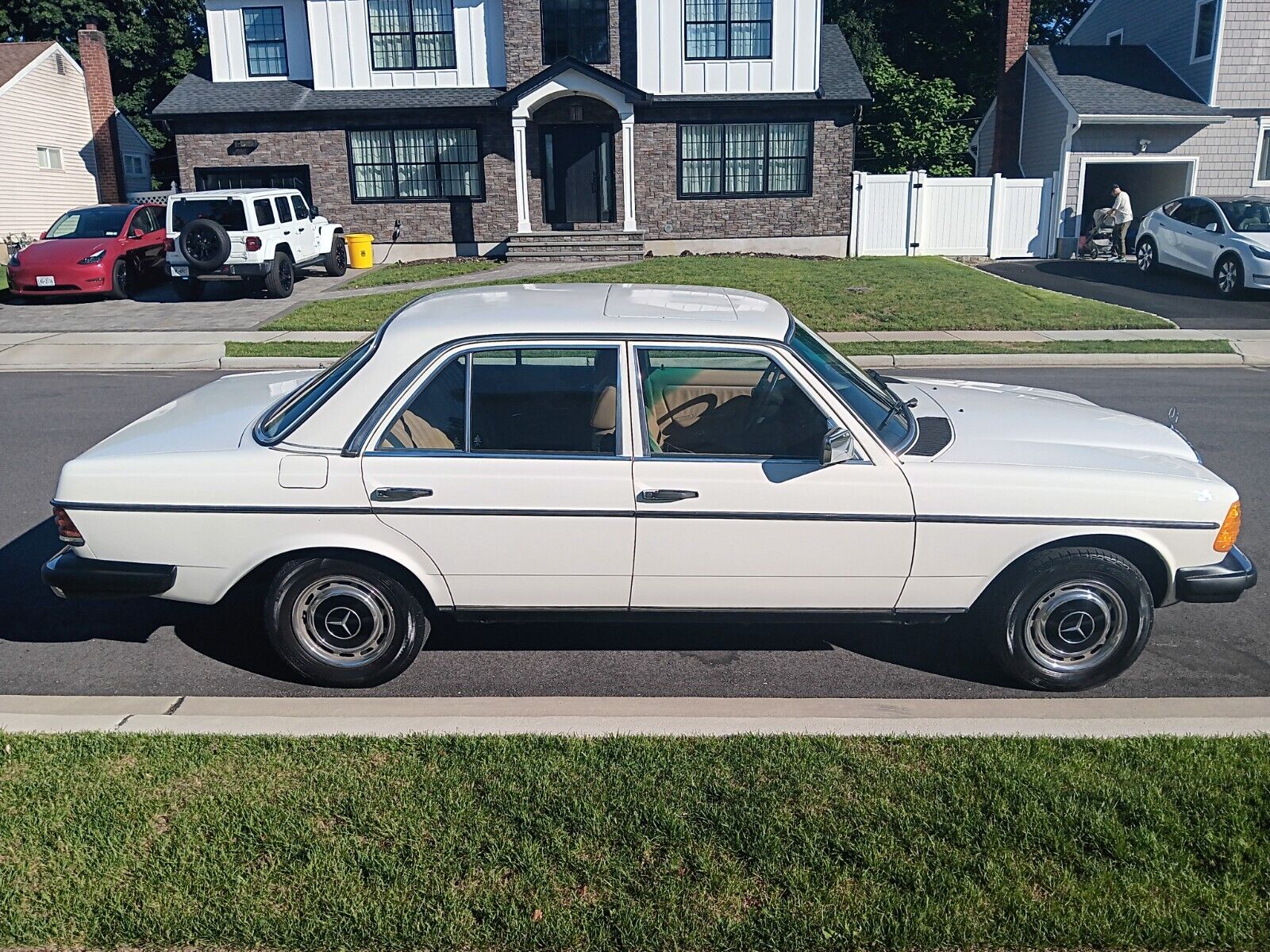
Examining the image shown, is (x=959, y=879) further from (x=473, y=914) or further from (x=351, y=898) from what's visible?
(x=351, y=898)

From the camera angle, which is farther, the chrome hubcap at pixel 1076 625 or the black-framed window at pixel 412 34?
the black-framed window at pixel 412 34

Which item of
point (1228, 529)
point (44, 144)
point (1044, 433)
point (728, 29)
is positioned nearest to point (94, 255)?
point (728, 29)

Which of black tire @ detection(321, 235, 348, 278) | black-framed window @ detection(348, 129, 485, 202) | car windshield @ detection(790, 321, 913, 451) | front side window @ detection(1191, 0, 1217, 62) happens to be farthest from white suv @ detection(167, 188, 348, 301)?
front side window @ detection(1191, 0, 1217, 62)

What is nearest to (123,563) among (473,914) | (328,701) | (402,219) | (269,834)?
(328,701)

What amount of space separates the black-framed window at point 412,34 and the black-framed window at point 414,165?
171cm

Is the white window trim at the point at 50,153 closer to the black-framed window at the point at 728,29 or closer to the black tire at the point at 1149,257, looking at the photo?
the black-framed window at the point at 728,29

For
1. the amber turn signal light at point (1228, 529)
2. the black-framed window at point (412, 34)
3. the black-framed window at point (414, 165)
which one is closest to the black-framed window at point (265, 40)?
the black-framed window at point (412, 34)

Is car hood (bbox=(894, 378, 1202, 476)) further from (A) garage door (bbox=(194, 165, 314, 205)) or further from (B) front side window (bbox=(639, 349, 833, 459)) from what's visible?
(A) garage door (bbox=(194, 165, 314, 205))

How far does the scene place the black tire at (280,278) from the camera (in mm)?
20500

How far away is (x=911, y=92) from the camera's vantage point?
36500 mm

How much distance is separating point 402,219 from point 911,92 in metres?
18.5

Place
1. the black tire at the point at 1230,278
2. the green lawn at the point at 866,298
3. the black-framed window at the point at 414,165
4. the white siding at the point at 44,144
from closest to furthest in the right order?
the green lawn at the point at 866,298 → the black tire at the point at 1230,278 → the black-framed window at the point at 414,165 → the white siding at the point at 44,144

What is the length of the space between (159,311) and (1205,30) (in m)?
25.2

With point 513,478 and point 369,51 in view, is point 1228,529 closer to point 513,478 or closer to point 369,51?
point 513,478
